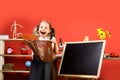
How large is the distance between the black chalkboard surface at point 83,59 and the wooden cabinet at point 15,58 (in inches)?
26.0

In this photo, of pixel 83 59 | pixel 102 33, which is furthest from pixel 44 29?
pixel 102 33

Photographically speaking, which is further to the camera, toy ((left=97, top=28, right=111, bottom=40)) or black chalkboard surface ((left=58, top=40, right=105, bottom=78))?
toy ((left=97, top=28, right=111, bottom=40))

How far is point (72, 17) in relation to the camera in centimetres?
365

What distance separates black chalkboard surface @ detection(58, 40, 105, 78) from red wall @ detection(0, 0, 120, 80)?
0.56 m

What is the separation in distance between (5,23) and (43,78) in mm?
1264

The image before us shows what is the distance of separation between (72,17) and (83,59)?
0.90 metres

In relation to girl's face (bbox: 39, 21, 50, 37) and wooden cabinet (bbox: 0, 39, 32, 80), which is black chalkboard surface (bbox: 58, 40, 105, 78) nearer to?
girl's face (bbox: 39, 21, 50, 37)

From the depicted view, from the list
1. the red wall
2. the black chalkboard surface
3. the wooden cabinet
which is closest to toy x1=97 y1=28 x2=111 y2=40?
the red wall

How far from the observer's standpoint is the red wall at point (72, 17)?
3.54 meters

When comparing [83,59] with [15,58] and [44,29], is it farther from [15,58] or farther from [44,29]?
[15,58]

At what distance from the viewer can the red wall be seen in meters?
3.54

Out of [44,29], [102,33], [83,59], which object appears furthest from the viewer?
[102,33]

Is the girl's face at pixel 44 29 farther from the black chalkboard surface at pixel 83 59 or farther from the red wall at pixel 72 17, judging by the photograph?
the red wall at pixel 72 17

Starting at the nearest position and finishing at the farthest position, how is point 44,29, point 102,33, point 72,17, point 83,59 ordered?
point 83,59
point 44,29
point 102,33
point 72,17
